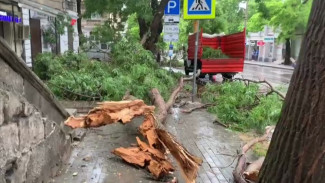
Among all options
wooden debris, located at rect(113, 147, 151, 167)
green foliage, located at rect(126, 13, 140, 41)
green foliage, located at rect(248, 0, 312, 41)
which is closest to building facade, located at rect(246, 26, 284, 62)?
green foliage, located at rect(248, 0, 312, 41)

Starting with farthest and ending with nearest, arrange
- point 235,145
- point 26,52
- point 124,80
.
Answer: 1. point 26,52
2. point 124,80
3. point 235,145

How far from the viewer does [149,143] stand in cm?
463

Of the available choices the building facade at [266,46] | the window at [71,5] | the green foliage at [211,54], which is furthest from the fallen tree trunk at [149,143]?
the building facade at [266,46]

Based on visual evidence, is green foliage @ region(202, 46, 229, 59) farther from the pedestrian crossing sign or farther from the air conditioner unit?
the air conditioner unit

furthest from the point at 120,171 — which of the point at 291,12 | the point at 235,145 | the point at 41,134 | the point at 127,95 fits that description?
the point at 291,12

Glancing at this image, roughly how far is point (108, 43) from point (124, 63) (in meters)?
4.33

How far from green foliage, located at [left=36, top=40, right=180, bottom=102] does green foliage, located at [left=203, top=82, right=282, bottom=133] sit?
157 cm

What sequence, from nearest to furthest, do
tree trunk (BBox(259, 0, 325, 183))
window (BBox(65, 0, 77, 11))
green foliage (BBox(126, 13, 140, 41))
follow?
1. tree trunk (BBox(259, 0, 325, 183))
2. green foliage (BBox(126, 13, 140, 41))
3. window (BBox(65, 0, 77, 11))

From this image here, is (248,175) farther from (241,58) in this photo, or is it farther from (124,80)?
(241,58)

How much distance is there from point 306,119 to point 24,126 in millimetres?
2331

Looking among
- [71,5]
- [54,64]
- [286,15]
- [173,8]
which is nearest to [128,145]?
[54,64]

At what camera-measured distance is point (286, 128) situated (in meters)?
2.21

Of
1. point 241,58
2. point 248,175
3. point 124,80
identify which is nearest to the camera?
point 248,175

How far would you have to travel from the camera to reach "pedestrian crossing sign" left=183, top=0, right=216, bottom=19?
8570 mm
